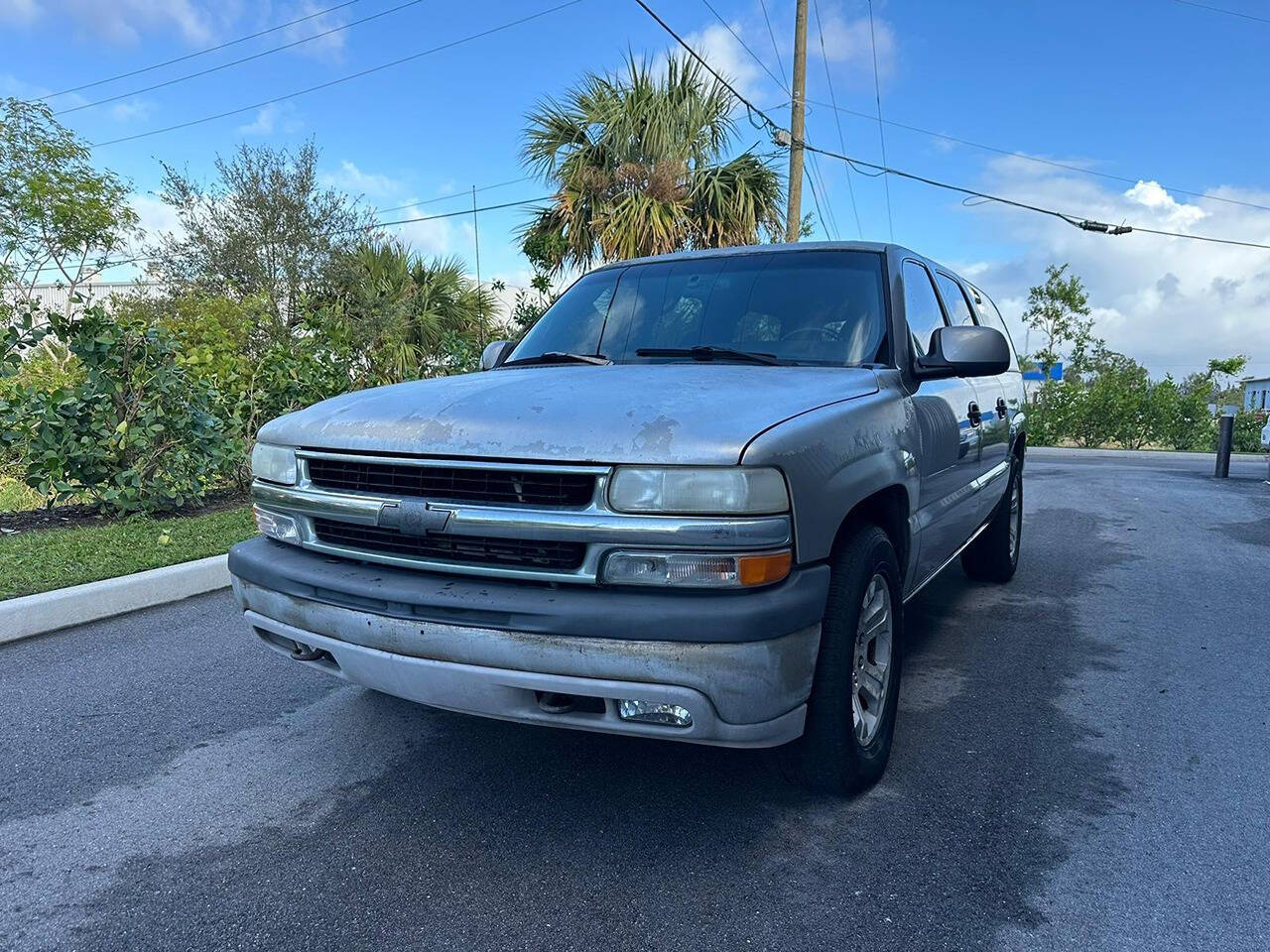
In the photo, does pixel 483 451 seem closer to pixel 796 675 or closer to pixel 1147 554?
pixel 796 675

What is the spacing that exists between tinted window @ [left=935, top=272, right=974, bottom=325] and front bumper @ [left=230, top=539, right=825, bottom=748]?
8.79 feet

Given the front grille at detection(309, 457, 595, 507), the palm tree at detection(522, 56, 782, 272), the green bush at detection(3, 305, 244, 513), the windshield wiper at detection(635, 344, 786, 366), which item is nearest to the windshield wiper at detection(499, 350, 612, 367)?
the windshield wiper at detection(635, 344, 786, 366)

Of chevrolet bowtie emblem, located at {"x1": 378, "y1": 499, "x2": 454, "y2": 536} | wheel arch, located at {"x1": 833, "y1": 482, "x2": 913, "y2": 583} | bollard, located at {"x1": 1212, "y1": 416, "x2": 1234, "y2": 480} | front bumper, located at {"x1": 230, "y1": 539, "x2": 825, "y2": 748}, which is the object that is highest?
chevrolet bowtie emblem, located at {"x1": 378, "y1": 499, "x2": 454, "y2": 536}

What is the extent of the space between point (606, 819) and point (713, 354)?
167 centimetres

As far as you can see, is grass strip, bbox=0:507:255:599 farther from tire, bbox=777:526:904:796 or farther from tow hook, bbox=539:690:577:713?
tire, bbox=777:526:904:796

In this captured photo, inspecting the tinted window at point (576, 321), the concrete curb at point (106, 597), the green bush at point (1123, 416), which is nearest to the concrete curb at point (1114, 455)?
the green bush at point (1123, 416)

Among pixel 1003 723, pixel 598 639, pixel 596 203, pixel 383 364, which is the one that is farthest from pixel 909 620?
pixel 596 203

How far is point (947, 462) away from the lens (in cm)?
376

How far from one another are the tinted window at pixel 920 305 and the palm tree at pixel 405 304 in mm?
9959

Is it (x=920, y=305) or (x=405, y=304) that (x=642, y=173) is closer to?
(x=405, y=304)

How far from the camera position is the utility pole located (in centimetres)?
1487

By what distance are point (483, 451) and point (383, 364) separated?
31.8 feet

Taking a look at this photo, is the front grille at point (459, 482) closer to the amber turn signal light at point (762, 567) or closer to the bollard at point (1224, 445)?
the amber turn signal light at point (762, 567)

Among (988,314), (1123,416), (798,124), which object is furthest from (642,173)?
(1123,416)
